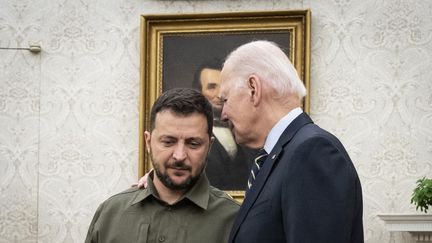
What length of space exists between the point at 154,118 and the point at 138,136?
266 centimetres

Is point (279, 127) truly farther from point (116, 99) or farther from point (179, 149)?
point (116, 99)

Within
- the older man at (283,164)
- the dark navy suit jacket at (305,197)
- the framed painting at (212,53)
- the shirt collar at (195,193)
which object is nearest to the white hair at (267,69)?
the older man at (283,164)

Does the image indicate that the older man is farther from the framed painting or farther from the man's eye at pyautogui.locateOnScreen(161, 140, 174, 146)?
the framed painting

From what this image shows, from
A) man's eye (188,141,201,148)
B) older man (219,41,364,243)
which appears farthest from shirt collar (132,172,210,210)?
older man (219,41,364,243)

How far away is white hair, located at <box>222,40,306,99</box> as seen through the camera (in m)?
2.01

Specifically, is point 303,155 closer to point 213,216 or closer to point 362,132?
point 213,216

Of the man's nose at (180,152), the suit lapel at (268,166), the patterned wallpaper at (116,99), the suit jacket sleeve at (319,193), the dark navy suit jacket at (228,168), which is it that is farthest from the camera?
the dark navy suit jacket at (228,168)

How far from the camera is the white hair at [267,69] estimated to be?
201cm

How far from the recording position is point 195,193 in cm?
229

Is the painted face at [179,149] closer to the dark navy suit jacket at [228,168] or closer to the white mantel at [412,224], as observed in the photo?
the white mantel at [412,224]

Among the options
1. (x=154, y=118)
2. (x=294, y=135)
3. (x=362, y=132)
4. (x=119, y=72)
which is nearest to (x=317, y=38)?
(x=362, y=132)

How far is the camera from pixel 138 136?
5.01 m

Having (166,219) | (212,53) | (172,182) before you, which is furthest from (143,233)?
(212,53)

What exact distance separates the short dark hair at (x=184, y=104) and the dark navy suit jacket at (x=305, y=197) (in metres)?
0.45
